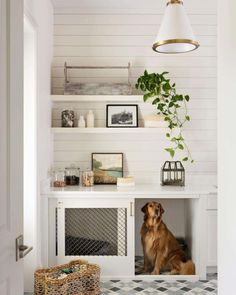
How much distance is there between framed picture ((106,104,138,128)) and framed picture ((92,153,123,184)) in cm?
32

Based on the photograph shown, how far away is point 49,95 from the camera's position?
13.3 ft

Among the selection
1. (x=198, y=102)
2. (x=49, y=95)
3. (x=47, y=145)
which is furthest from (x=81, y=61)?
(x=198, y=102)

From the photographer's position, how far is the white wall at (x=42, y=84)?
3.44 m

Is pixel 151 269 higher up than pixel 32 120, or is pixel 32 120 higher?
pixel 32 120

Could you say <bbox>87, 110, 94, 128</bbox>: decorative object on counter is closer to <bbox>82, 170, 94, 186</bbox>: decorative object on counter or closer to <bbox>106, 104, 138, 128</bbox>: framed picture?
<bbox>106, 104, 138, 128</bbox>: framed picture

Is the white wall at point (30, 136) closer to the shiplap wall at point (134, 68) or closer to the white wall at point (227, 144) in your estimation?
the shiplap wall at point (134, 68)

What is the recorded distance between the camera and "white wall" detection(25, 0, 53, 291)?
344cm

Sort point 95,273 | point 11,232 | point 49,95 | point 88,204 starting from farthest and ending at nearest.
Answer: point 49,95 → point 88,204 → point 95,273 → point 11,232

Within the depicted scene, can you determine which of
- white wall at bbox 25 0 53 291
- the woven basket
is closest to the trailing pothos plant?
white wall at bbox 25 0 53 291

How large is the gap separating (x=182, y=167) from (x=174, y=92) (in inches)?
29.3

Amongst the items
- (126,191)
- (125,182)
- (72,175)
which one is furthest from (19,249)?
(72,175)

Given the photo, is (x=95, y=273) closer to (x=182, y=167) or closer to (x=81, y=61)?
(x=182, y=167)

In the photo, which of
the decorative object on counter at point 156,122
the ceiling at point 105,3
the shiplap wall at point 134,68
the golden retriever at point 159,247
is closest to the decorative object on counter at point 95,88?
the shiplap wall at point 134,68

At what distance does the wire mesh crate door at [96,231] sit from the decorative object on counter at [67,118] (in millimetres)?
881
